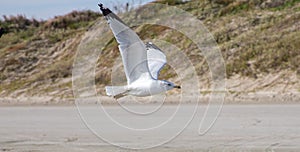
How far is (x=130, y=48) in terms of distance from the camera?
13039 mm

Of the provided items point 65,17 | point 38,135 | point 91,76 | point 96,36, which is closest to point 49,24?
point 65,17

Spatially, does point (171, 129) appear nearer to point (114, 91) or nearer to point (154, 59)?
point (154, 59)

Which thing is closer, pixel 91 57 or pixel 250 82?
pixel 250 82

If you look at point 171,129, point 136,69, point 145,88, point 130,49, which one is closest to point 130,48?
point 130,49

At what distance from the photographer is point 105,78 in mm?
32531

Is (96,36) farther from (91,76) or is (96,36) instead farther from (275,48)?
(275,48)

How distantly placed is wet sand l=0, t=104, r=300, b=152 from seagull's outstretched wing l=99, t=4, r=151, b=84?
3.08 metres

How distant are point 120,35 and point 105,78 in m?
19.8

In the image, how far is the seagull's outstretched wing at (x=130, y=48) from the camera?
40.7 feet

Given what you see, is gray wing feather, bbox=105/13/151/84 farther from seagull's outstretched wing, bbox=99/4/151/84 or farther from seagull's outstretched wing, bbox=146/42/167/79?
seagull's outstretched wing, bbox=146/42/167/79

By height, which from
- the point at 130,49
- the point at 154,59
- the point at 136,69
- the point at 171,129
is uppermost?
the point at 130,49

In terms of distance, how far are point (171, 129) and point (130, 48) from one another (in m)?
7.49

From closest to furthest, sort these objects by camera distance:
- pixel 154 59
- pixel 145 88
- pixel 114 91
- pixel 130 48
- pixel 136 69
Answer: pixel 130 48 → pixel 145 88 → pixel 136 69 → pixel 114 91 → pixel 154 59

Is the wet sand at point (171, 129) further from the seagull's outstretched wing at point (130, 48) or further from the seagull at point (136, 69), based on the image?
the seagull's outstretched wing at point (130, 48)
